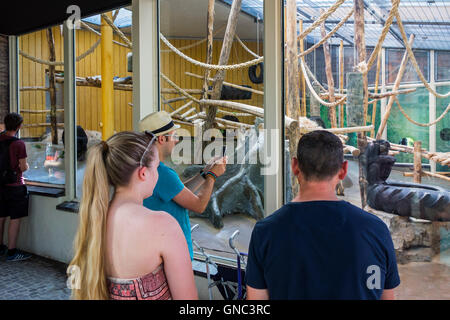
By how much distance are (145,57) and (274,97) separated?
1411 mm

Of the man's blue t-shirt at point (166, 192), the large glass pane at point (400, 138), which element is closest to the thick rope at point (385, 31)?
the large glass pane at point (400, 138)

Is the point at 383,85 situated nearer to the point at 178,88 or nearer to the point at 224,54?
the point at 224,54

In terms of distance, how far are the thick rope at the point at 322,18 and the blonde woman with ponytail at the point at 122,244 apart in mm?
1570

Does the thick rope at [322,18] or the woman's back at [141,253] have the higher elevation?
the thick rope at [322,18]

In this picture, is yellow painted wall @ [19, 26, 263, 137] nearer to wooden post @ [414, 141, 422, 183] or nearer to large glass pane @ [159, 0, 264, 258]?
large glass pane @ [159, 0, 264, 258]

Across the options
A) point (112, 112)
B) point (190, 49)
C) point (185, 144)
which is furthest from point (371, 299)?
point (112, 112)

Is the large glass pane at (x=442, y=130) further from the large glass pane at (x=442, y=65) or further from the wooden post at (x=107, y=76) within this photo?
the wooden post at (x=107, y=76)

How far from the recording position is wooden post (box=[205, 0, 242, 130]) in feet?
9.06

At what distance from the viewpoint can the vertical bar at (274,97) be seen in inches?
92.8

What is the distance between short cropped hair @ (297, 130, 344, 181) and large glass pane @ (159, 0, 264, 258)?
140 cm

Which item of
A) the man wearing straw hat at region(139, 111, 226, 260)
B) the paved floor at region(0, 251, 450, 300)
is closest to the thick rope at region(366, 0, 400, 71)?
the man wearing straw hat at region(139, 111, 226, 260)

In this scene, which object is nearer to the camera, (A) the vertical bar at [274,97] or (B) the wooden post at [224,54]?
(A) the vertical bar at [274,97]

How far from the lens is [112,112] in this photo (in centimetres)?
383

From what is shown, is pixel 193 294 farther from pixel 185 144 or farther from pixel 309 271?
pixel 185 144
